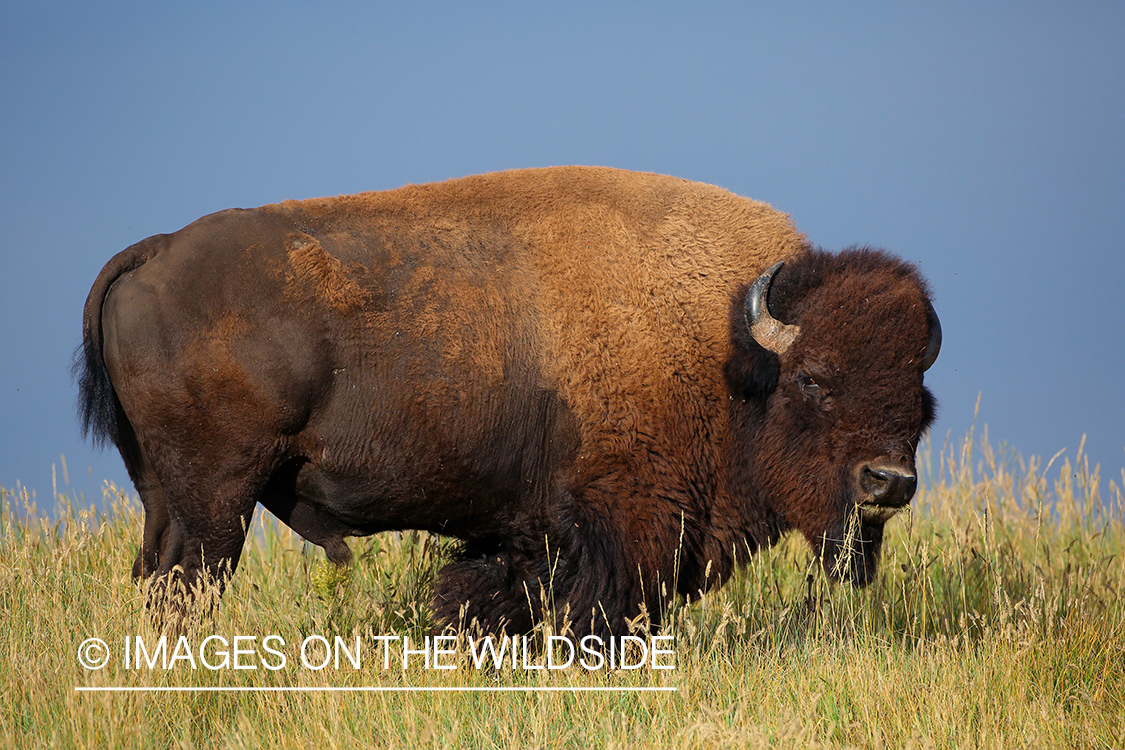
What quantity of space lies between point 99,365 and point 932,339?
13.3 feet

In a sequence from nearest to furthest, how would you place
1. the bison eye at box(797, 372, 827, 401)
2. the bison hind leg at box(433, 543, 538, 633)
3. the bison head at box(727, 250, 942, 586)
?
the bison head at box(727, 250, 942, 586) → the bison eye at box(797, 372, 827, 401) → the bison hind leg at box(433, 543, 538, 633)

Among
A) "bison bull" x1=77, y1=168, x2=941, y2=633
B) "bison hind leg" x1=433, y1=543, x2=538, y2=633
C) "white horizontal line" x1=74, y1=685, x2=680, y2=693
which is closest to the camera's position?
"white horizontal line" x1=74, y1=685, x2=680, y2=693

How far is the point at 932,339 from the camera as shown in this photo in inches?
184

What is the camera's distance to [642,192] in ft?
16.7

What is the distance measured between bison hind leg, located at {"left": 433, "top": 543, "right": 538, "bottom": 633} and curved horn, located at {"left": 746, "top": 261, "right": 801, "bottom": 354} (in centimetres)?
171

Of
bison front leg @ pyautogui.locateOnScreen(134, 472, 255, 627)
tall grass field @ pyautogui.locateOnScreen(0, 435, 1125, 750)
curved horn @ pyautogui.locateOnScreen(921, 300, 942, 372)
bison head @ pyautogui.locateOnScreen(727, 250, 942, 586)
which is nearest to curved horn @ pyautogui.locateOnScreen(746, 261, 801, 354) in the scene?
bison head @ pyautogui.locateOnScreen(727, 250, 942, 586)

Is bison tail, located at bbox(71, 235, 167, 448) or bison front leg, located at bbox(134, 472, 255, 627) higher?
bison tail, located at bbox(71, 235, 167, 448)

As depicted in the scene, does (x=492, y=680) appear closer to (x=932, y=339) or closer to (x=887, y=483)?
(x=887, y=483)

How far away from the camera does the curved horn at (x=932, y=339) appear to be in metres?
4.64

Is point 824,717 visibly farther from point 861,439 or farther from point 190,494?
point 190,494

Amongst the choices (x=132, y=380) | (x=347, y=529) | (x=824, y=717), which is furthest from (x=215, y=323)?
(x=824, y=717)

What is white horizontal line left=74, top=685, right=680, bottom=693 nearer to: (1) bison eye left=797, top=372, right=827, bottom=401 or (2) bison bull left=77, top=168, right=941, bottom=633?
(2) bison bull left=77, top=168, right=941, bottom=633

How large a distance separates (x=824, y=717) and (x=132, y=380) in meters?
3.42

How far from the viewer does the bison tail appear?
4.48 m
